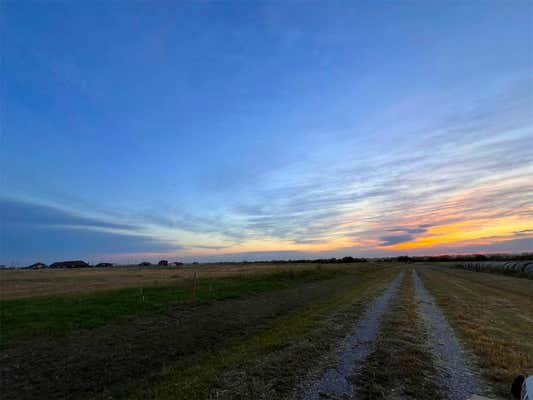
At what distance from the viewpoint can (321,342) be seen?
1038 cm

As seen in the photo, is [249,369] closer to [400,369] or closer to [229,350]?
[229,350]

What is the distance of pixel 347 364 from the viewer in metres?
8.28

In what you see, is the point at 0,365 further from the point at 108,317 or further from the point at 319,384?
the point at 319,384

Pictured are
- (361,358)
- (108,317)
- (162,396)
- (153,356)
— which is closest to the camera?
(162,396)

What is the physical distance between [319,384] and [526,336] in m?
10.2

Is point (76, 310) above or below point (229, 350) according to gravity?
above

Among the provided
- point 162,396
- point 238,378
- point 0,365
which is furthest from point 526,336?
point 0,365

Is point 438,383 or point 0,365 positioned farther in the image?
point 0,365

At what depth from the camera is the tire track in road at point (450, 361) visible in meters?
6.74

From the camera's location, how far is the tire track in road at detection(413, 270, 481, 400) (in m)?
6.74

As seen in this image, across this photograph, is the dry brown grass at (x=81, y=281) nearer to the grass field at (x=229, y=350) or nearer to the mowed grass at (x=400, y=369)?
the grass field at (x=229, y=350)

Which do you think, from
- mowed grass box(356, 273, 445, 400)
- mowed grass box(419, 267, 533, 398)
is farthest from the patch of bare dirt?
mowed grass box(419, 267, 533, 398)

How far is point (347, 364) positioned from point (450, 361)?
301 centimetres

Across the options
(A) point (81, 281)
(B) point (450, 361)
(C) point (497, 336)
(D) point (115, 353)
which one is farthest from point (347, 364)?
(A) point (81, 281)
